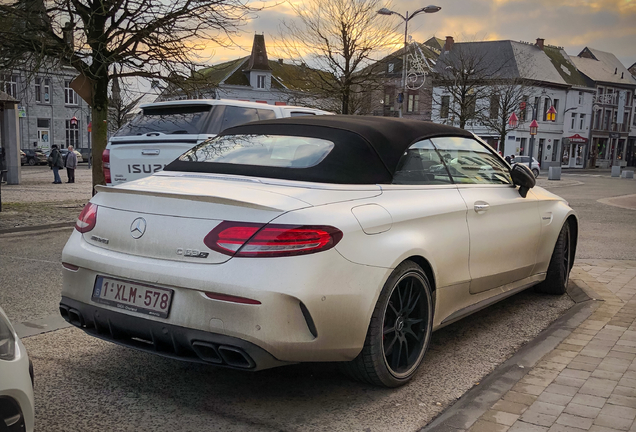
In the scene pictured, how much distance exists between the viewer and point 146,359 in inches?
154

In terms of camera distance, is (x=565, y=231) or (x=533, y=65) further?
(x=533, y=65)

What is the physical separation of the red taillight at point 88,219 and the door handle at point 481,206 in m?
2.40

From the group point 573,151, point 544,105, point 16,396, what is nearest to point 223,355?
point 16,396

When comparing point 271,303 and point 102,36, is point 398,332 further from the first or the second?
point 102,36

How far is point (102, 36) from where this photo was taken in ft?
38.8

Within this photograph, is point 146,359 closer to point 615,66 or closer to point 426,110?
point 426,110

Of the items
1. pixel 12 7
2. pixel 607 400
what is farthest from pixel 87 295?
pixel 12 7

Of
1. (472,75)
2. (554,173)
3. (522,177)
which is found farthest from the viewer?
(472,75)

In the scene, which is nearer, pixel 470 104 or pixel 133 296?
pixel 133 296

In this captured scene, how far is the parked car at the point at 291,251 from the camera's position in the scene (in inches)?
114

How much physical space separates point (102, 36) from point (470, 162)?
30.5ft

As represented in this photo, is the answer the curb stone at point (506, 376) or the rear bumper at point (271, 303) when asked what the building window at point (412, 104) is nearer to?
the curb stone at point (506, 376)

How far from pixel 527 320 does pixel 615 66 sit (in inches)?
3265

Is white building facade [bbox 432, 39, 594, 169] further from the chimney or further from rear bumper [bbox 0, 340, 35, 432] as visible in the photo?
rear bumper [bbox 0, 340, 35, 432]
